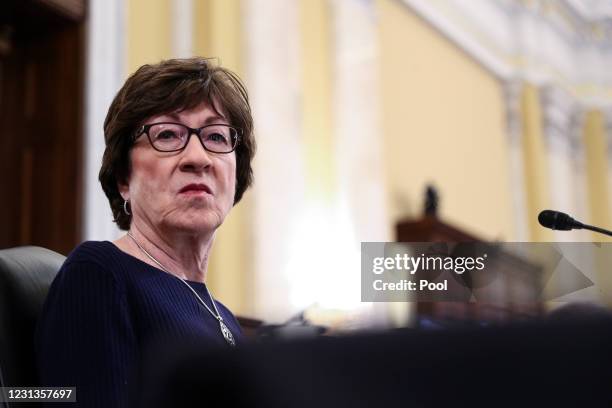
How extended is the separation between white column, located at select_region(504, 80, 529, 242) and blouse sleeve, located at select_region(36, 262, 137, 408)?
7.47 metres

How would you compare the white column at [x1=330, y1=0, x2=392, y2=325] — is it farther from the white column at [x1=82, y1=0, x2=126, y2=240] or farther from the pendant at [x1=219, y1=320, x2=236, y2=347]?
the pendant at [x1=219, y1=320, x2=236, y2=347]

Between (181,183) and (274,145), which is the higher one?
(274,145)

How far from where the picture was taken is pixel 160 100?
5.22 feet

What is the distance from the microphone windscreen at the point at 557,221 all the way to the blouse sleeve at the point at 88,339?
2.67 feet

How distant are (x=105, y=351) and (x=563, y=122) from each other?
A: 8.63m

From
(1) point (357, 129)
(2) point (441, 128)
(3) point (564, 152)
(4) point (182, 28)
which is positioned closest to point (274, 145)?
(4) point (182, 28)

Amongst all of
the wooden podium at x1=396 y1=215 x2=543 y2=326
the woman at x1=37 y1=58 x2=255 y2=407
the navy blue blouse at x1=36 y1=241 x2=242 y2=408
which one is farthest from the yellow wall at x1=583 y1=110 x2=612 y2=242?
the navy blue blouse at x1=36 y1=241 x2=242 y2=408

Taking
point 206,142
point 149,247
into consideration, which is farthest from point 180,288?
point 206,142

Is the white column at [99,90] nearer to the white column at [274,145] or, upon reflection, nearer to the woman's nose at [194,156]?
the white column at [274,145]

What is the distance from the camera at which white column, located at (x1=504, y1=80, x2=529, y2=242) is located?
8.52 metres

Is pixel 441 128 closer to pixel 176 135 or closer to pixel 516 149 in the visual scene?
pixel 516 149

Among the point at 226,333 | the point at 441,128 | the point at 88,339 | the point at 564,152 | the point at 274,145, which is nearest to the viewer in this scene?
the point at 88,339

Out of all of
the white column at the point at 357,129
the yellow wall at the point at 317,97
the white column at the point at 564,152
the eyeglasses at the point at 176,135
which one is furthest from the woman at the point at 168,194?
the white column at the point at 564,152

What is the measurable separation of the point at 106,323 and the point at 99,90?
2998 mm
